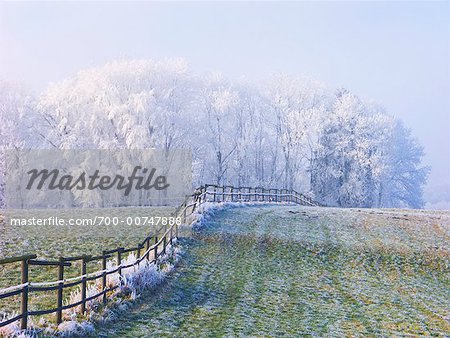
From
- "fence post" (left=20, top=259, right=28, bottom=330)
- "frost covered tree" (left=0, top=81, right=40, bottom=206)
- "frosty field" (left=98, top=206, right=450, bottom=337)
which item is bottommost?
"frosty field" (left=98, top=206, right=450, bottom=337)

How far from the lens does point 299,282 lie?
19.7 m

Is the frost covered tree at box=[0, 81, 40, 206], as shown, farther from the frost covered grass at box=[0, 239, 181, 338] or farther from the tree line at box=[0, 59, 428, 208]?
the frost covered grass at box=[0, 239, 181, 338]

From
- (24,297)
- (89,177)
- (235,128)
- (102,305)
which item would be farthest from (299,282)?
(235,128)

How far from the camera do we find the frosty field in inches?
545

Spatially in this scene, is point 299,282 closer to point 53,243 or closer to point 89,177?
point 53,243

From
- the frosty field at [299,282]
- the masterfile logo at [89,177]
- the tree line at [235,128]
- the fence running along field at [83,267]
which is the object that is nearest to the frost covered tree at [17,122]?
the tree line at [235,128]

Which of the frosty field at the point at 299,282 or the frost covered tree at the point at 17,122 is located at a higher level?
the frost covered tree at the point at 17,122

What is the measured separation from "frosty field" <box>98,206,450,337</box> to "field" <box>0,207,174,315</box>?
2.71 m

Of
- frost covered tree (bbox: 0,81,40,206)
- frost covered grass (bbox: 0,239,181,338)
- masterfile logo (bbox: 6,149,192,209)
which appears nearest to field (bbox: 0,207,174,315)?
frost covered grass (bbox: 0,239,181,338)

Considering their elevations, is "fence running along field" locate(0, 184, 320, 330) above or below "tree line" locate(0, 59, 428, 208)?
below

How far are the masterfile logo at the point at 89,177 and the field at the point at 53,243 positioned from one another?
2200 cm

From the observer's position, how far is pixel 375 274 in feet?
72.8

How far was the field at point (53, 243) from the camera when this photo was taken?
16391 mm

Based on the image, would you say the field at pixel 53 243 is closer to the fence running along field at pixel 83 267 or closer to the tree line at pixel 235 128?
the fence running along field at pixel 83 267
